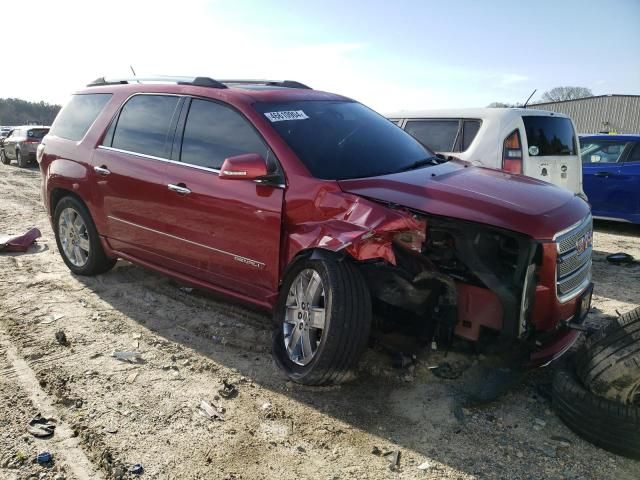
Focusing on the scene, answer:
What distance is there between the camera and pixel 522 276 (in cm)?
295

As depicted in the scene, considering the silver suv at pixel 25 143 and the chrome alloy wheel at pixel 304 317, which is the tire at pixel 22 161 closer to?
the silver suv at pixel 25 143

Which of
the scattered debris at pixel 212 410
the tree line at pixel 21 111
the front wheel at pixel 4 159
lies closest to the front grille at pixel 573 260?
the scattered debris at pixel 212 410

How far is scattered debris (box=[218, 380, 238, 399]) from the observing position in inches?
126

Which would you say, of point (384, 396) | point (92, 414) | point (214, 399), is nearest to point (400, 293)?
point (384, 396)

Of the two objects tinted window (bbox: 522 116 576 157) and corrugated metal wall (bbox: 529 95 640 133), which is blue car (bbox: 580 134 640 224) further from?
corrugated metal wall (bbox: 529 95 640 133)

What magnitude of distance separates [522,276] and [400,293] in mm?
686

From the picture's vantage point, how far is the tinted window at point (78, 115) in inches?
202

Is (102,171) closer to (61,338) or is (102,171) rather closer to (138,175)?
(138,175)

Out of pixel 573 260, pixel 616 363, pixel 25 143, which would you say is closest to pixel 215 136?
pixel 573 260

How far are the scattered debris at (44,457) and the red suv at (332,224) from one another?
1.32m

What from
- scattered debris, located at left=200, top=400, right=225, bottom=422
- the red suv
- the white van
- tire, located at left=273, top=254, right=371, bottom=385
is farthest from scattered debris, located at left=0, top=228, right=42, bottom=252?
the white van

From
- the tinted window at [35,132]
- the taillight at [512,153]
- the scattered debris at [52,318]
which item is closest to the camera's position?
the scattered debris at [52,318]

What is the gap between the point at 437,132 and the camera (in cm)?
696

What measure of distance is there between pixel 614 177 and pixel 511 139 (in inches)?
126
